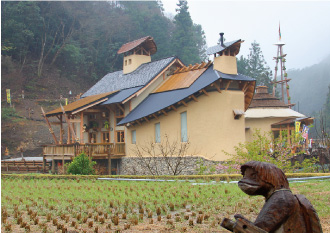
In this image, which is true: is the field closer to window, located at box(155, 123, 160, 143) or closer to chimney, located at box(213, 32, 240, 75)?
window, located at box(155, 123, 160, 143)

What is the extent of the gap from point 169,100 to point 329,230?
57.0 feet

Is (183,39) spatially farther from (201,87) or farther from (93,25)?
(201,87)

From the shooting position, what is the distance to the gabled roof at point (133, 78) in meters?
29.2

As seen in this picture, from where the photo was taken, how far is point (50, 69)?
60.1 meters

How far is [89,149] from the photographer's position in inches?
1023

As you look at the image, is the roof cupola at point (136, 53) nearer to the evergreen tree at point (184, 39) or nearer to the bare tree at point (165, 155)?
the bare tree at point (165, 155)

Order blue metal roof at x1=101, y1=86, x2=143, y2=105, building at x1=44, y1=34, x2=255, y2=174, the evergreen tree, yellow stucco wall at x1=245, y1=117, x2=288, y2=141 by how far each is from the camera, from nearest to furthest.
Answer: building at x1=44, y1=34, x2=255, y2=174 → blue metal roof at x1=101, y1=86, x2=143, y2=105 → yellow stucco wall at x1=245, y1=117, x2=288, y2=141 → the evergreen tree

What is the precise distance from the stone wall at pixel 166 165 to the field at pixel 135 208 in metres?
7.14

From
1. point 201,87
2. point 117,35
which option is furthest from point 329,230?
point 117,35

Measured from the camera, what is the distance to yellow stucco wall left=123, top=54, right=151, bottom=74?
3294 cm

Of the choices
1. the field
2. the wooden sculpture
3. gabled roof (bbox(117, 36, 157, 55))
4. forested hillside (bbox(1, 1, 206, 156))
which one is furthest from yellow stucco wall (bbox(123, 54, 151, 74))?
the wooden sculpture

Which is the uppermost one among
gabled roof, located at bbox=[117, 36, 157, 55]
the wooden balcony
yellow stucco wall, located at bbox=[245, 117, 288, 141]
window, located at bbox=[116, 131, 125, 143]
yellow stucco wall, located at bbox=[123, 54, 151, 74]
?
gabled roof, located at bbox=[117, 36, 157, 55]

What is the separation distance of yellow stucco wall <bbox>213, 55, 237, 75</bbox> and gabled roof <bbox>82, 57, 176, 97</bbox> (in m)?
4.76

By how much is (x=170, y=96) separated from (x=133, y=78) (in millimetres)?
6089
